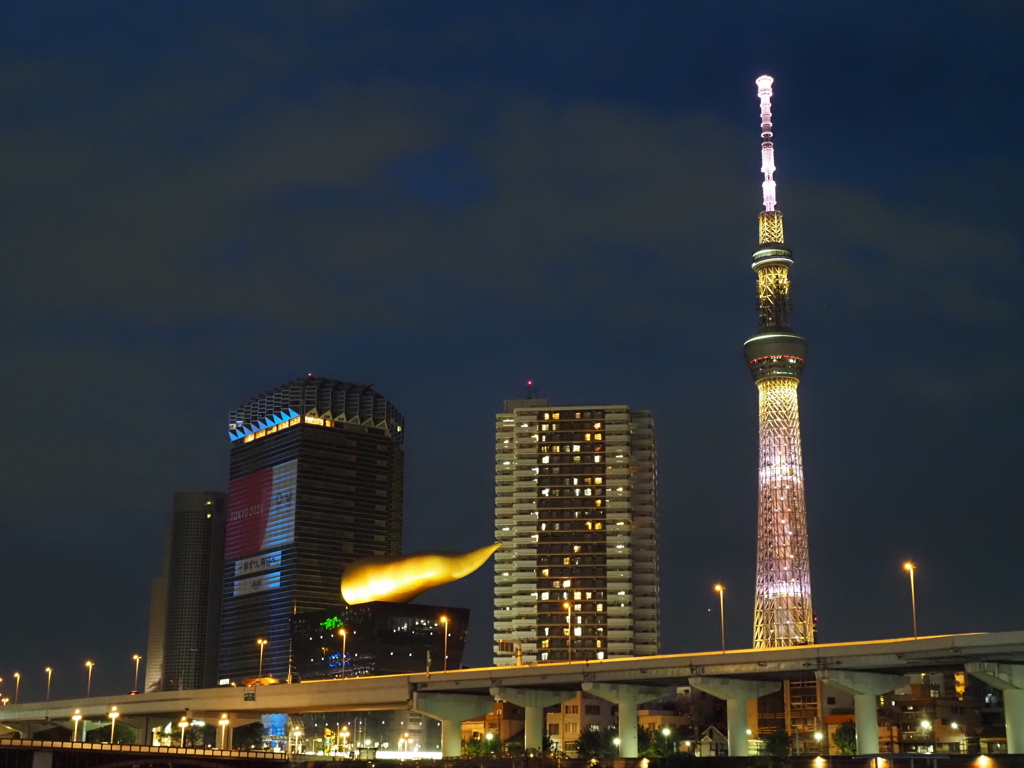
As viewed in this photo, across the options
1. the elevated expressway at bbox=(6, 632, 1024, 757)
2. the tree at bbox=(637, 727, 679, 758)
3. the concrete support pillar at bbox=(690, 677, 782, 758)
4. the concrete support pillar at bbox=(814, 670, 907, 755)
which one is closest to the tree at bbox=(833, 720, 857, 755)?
the tree at bbox=(637, 727, 679, 758)

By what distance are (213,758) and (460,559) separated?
40.5m

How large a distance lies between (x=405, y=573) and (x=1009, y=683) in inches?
2960

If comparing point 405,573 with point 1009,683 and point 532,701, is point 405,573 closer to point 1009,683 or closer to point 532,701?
point 532,701

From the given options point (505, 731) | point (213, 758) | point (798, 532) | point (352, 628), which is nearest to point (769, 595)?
point (798, 532)

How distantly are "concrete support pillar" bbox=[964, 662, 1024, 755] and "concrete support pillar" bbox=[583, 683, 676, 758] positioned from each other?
2839 centimetres

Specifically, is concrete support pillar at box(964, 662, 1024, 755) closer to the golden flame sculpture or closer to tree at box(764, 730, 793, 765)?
tree at box(764, 730, 793, 765)

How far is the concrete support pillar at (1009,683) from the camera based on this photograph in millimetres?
89062

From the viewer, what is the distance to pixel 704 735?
171 meters

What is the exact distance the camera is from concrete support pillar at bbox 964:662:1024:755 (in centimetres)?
8906

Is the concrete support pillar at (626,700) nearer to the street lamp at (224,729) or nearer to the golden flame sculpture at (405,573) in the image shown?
the golden flame sculpture at (405,573)

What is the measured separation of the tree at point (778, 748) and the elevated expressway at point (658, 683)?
409cm

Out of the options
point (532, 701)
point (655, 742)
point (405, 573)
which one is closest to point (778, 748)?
point (532, 701)

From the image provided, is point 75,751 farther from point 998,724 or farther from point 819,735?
point 998,724

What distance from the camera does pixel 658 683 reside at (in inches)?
4370
